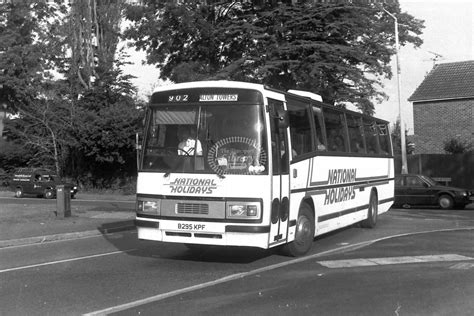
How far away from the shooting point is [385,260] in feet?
29.6

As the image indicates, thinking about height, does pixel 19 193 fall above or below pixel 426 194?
below

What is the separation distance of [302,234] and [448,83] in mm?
34866

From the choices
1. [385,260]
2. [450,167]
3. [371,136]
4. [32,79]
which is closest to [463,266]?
[385,260]

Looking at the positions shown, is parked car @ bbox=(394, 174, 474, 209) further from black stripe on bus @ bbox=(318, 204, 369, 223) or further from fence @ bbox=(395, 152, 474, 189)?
black stripe on bus @ bbox=(318, 204, 369, 223)

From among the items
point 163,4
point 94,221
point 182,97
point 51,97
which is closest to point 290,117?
point 182,97

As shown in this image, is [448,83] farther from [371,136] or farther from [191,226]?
[191,226]

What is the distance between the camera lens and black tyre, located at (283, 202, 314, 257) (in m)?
9.54

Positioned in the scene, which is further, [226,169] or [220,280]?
[226,169]

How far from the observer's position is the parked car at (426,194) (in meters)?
21.7

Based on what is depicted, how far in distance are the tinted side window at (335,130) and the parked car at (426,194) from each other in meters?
11.4

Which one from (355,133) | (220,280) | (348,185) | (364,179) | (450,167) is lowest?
(220,280)

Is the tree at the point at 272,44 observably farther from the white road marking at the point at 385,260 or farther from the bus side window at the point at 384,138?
the white road marking at the point at 385,260

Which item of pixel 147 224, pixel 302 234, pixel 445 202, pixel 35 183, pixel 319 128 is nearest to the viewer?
pixel 147 224

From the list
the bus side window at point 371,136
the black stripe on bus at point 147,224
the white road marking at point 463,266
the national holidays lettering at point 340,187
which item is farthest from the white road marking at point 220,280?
the bus side window at point 371,136
